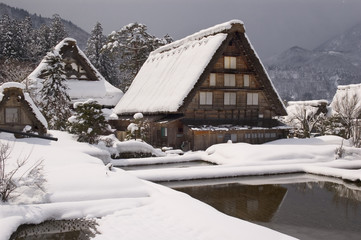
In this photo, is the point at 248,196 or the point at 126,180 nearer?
the point at 126,180

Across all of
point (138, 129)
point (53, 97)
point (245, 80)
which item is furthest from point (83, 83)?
point (245, 80)

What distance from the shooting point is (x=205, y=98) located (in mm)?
27125

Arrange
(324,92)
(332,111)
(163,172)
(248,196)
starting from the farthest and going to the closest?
(324,92), (332,111), (163,172), (248,196)

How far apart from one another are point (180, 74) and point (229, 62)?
4.27 meters

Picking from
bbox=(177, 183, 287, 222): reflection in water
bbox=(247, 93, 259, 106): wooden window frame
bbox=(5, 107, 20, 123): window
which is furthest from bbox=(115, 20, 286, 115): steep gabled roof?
bbox=(177, 183, 287, 222): reflection in water

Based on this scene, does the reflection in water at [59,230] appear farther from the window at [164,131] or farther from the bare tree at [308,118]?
the bare tree at [308,118]

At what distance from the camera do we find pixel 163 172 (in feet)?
53.9

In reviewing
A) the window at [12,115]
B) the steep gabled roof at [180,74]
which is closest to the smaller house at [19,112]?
the window at [12,115]

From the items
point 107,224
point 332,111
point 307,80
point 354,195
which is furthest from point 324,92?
point 107,224

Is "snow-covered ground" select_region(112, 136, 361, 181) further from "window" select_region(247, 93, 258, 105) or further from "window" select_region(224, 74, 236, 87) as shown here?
"window" select_region(247, 93, 258, 105)

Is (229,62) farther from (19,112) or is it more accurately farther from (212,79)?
(19,112)

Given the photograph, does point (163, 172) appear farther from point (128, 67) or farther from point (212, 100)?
point (128, 67)

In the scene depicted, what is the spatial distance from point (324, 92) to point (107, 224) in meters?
142

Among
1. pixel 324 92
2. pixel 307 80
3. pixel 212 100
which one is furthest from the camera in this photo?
pixel 307 80
